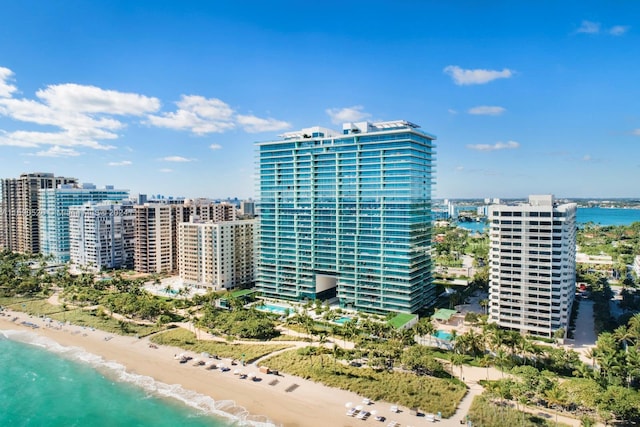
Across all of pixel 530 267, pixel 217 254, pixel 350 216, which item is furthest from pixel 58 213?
pixel 530 267

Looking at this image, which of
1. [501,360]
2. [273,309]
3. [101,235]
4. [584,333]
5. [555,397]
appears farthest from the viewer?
[101,235]

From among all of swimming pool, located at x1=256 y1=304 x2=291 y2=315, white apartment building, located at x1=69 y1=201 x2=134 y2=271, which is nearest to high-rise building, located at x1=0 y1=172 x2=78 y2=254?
white apartment building, located at x1=69 y1=201 x2=134 y2=271

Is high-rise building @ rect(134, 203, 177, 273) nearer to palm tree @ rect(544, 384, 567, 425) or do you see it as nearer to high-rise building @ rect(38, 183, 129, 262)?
high-rise building @ rect(38, 183, 129, 262)

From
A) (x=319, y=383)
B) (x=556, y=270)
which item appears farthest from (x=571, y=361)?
(x=319, y=383)

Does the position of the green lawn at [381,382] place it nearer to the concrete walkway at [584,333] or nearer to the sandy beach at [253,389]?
the sandy beach at [253,389]

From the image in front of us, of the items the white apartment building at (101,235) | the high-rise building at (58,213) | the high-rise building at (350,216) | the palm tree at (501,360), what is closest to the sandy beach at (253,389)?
the palm tree at (501,360)

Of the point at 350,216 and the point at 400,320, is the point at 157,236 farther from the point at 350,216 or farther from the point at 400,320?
the point at 400,320

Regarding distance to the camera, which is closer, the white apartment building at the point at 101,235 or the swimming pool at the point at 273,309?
the swimming pool at the point at 273,309
